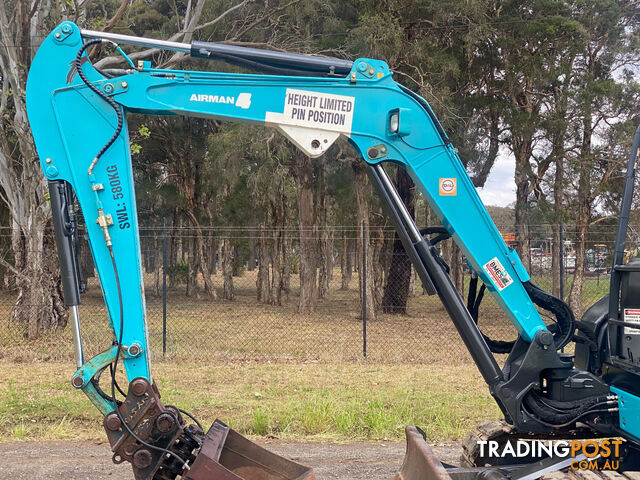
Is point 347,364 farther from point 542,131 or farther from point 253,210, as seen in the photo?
point 253,210

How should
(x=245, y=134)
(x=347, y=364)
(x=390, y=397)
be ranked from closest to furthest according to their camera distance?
(x=390, y=397) < (x=347, y=364) < (x=245, y=134)

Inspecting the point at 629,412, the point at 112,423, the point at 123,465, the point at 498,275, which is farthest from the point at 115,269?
the point at 629,412

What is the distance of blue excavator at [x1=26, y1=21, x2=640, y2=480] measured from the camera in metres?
4.04

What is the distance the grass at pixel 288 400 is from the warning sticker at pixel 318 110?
392cm

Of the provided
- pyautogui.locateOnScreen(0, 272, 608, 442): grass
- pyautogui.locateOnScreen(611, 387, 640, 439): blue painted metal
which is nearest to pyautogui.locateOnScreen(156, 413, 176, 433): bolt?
pyautogui.locateOnScreen(0, 272, 608, 442): grass

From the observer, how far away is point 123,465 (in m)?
6.21

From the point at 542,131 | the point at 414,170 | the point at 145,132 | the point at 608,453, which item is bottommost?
the point at 608,453

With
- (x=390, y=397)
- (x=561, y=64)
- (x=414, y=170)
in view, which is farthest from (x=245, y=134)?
(x=414, y=170)

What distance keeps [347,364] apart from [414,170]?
8.09m

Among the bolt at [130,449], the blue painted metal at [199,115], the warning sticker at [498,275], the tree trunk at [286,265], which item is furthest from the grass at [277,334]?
the tree trunk at [286,265]

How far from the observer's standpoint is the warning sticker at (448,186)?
13.8 ft

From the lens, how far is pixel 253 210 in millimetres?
32281

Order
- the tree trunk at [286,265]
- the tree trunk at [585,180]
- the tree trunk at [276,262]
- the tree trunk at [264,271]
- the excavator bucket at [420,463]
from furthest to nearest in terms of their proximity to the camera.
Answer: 1. the tree trunk at [286,265]
2. the tree trunk at [264,271]
3. the tree trunk at [276,262]
4. the tree trunk at [585,180]
5. the excavator bucket at [420,463]

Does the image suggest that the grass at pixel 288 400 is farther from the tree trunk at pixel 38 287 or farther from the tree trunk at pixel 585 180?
the tree trunk at pixel 585 180
